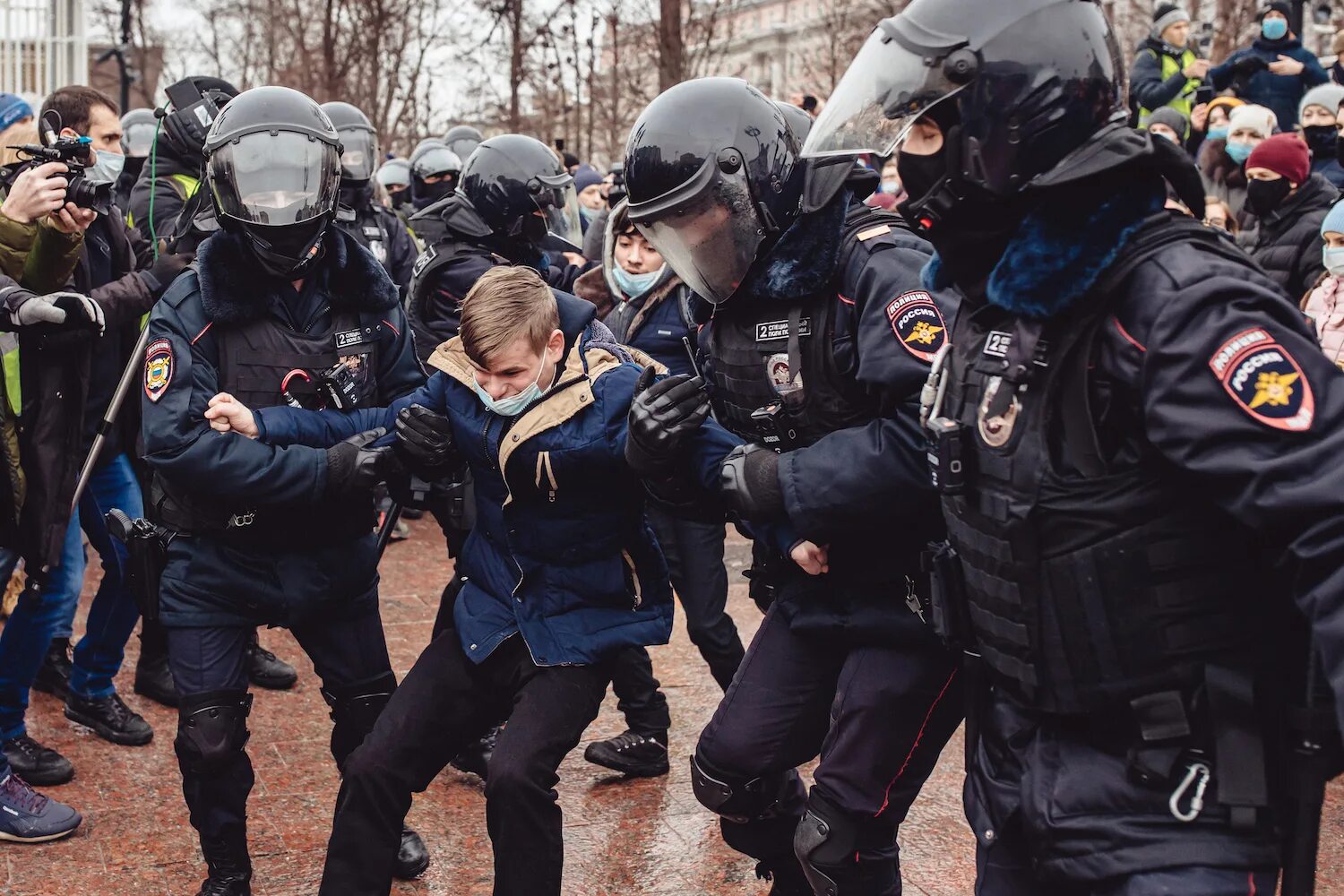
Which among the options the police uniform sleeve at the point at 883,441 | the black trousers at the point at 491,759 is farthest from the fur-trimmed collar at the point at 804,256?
the black trousers at the point at 491,759

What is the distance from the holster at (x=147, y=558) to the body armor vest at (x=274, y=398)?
0.05 meters

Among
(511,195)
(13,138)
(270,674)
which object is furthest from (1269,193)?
(13,138)

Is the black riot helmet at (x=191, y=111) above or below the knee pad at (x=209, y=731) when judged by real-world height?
above

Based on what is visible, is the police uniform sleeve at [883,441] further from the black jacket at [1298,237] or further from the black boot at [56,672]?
the black jacket at [1298,237]

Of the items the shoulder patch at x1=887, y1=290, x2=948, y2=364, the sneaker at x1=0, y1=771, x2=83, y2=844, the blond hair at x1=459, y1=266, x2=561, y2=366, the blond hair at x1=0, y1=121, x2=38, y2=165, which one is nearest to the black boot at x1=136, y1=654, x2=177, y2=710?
the sneaker at x1=0, y1=771, x2=83, y2=844

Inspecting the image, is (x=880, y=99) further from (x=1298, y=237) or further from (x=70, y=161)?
(x=1298, y=237)

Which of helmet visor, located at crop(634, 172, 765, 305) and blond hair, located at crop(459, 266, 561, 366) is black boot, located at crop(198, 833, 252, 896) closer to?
blond hair, located at crop(459, 266, 561, 366)

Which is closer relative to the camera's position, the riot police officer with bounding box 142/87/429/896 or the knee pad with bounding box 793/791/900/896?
the knee pad with bounding box 793/791/900/896

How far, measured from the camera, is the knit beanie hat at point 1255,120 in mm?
8820

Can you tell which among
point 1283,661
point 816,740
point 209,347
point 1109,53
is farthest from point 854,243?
point 209,347

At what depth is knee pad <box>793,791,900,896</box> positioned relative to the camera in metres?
3.26

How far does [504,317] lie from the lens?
362cm

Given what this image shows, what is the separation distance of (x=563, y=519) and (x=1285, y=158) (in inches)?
210

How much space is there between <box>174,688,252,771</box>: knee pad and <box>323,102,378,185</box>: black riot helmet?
4.10 metres
